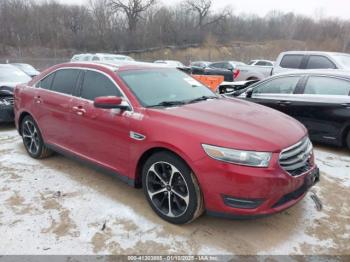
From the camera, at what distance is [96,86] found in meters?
3.80

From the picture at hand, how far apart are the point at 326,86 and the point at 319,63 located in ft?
11.4

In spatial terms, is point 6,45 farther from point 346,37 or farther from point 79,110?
point 346,37

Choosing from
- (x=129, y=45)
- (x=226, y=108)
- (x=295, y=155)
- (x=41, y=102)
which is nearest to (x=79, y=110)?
(x=41, y=102)

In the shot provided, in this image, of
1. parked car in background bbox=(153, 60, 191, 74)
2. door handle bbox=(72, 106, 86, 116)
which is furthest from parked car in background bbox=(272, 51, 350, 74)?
door handle bbox=(72, 106, 86, 116)

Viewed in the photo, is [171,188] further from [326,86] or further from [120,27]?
[120,27]

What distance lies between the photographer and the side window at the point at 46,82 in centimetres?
459

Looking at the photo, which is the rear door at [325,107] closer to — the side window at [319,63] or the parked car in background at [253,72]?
the side window at [319,63]

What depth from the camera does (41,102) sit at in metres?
4.54

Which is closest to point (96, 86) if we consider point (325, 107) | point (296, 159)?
point (296, 159)

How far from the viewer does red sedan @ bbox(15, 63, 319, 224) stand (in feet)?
8.66

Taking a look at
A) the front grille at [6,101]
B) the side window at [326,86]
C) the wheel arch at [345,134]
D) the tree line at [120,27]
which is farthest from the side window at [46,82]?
the tree line at [120,27]

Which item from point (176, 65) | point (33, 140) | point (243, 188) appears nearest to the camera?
point (243, 188)

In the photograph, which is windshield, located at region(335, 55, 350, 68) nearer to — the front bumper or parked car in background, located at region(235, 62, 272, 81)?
parked car in background, located at region(235, 62, 272, 81)

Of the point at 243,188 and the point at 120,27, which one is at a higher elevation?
the point at 120,27
